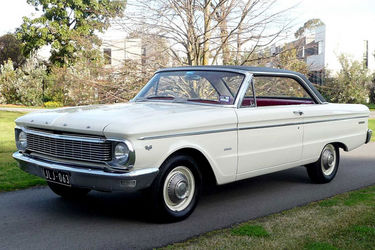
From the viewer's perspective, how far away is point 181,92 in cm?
590

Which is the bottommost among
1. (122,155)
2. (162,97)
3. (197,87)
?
(122,155)

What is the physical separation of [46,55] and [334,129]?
36.8 m

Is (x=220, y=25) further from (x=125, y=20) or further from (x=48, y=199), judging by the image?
(x=48, y=199)

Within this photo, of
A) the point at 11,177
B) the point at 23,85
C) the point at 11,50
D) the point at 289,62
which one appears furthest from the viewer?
the point at 11,50

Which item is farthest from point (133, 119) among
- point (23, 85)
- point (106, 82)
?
point (23, 85)

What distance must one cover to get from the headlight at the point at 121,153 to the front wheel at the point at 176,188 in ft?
1.42

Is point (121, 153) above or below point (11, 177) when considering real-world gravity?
above

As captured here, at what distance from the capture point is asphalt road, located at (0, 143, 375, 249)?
4254mm

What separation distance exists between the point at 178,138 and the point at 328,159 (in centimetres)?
330

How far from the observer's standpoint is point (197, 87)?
5910mm

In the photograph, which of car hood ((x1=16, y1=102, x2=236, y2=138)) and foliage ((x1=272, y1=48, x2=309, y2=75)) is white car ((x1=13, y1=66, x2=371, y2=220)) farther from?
foliage ((x1=272, y1=48, x2=309, y2=75))

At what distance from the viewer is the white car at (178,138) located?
441 centimetres

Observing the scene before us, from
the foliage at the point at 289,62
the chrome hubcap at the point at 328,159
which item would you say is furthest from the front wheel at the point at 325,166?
the foliage at the point at 289,62

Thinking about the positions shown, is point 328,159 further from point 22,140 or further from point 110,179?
point 22,140
